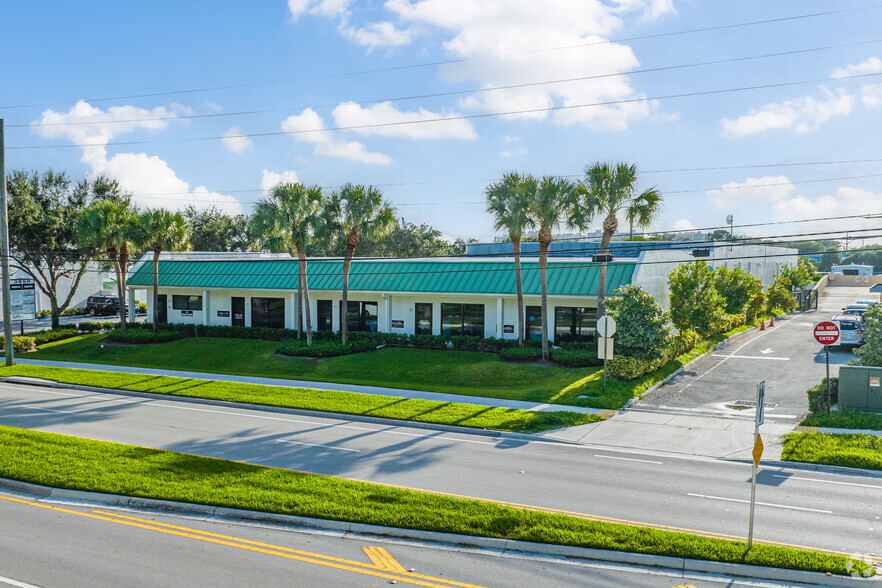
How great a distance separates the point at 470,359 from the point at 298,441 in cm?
1452

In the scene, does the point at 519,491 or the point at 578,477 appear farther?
the point at 578,477

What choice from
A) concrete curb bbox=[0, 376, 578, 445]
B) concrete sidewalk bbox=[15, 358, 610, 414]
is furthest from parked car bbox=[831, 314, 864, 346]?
concrete curb bbox=[0, 376, 578, 445]

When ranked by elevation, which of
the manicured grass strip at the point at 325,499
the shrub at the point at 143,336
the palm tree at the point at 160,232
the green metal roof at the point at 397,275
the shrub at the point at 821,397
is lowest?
the manicured grass strip at the point at 325,499

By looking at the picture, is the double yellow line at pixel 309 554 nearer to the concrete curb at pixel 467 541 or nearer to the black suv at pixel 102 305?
the concrete curb at pixel 467 541

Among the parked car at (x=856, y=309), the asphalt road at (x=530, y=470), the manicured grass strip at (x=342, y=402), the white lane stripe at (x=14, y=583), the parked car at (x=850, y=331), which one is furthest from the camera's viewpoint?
the parked car at (x=856, y=309)

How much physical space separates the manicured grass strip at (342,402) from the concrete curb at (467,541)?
806 centimetres

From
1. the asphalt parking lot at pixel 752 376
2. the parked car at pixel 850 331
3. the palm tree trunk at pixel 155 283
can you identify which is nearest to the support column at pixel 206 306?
the palm tree trunk at pixel 155 283

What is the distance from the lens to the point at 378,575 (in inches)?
355

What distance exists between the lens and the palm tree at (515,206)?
2766 cm

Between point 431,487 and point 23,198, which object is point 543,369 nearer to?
point 431,487

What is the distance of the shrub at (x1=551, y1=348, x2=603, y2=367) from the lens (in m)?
27.3

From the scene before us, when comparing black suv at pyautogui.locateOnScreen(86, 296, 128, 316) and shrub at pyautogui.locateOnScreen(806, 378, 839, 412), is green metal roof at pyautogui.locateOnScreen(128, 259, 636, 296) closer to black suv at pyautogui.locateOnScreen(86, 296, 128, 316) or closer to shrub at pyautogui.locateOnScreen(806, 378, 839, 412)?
shrub at pyautogui.locateOnScreen(806, 378, 839, 412)

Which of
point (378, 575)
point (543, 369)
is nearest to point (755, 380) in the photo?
point (543, 369)

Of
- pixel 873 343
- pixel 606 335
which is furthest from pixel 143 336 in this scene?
pixel 873 343
